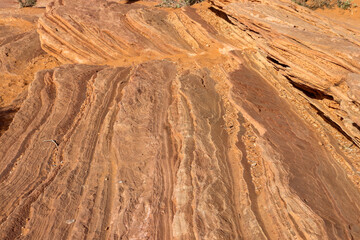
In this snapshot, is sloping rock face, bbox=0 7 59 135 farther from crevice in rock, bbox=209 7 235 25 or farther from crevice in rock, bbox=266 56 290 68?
crevice in rock, bbox=266 56 290 68

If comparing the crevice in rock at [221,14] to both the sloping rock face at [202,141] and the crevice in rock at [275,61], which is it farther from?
the crevice in rock at [275,61]

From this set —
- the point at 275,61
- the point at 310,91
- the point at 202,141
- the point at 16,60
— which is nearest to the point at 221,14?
the point at 275,61

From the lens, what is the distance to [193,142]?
5.14 metres

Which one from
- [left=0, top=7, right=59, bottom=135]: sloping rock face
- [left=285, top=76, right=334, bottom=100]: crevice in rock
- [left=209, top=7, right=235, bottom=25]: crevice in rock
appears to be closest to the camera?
[left=285, top=76, right=334, bottom=100]: crevice in rock

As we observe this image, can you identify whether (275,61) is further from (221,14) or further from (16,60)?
(16,60)

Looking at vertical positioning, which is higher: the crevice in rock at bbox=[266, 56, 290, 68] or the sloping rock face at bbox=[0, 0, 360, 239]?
the crevice in rock at bbox=[266, 56, 290, 68]

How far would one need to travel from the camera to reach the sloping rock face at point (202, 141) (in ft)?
13.1

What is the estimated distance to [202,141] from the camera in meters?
5.13

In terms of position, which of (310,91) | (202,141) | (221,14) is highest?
(221,14)

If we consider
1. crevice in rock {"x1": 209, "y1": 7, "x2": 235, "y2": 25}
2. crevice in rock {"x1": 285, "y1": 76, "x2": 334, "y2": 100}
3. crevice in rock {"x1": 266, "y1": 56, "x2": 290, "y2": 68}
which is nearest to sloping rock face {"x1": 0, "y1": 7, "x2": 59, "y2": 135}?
crevice in rock {"x1": 209, "y1": 7, "x2": 235, "y2": 25}

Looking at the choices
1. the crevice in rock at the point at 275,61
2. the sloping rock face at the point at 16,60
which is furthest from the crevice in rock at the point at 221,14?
the sloping rock face at the point at 16,60

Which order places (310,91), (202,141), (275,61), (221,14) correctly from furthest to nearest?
(221,14) < (275,61) < (310,91) < (202,141)

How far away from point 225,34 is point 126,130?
5565 millimetres

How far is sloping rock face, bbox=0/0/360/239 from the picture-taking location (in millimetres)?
3984
